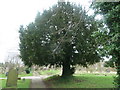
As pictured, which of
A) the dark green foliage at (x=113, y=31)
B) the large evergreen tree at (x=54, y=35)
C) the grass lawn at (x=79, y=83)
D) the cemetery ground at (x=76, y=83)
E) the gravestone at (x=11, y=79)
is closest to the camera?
the dark green foliage at (x=113, y=31)

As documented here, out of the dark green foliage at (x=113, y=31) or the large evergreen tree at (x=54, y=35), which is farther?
the large evergreen tree at (x=54, y=35)

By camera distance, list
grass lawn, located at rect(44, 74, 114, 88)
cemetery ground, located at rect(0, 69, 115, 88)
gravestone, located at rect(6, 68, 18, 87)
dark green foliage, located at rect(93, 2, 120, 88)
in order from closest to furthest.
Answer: dark green foliage, located at rect(93, 2, 120, 88) → gravestone, located at rect(6, 68, 18, 87) → grass lawn, located at rect(44, 74, 114, 88) → cemetery ground, located at rect(0, 69, 115, 88)

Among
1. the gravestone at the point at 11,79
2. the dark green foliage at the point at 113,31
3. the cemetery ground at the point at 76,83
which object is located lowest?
the cemetery ground at the point at 76,83

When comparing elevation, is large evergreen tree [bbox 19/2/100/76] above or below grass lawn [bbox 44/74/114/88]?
above

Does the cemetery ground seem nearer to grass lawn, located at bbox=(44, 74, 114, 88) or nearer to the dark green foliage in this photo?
grass lawn, located at bbox=(44, 74, 114, 88)

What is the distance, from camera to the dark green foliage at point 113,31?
9.52ft

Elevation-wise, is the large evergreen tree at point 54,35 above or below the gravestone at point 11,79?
above

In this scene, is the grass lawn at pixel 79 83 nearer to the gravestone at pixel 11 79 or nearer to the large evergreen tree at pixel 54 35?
the large evergreen tree at pixel 54 35

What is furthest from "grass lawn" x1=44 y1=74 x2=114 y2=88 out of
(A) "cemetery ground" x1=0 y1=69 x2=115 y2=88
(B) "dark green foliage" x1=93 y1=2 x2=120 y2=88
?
(B) "dark green foliage" x1=93 y1=2 x2=120 y2=88

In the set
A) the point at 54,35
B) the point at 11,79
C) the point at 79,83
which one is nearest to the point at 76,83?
the point at 79,83

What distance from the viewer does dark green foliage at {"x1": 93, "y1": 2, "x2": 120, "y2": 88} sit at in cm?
290

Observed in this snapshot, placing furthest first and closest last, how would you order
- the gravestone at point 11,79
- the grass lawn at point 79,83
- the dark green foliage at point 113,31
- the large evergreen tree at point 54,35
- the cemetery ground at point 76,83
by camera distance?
1. the large evergreen tree at point 54,35
2. the cemetery ground at point 76,83
3. the grass lawn at point 79,83
4. the gravestone at point 11,79
5. the dark green foliage at point 113,31

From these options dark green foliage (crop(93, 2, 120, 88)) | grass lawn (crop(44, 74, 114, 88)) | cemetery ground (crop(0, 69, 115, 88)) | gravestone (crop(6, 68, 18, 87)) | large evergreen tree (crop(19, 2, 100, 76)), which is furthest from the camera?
large evergreen tree (crop(19, 2, 100, 76))

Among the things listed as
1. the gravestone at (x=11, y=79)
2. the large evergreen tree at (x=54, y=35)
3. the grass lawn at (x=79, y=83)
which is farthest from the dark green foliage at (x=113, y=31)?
the large evergreen tree at (x=54, y=35)
